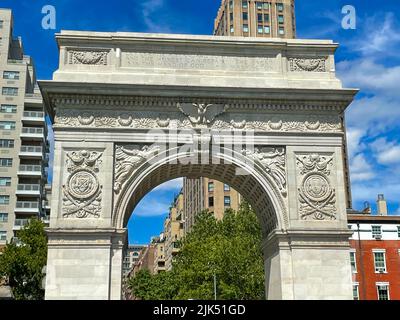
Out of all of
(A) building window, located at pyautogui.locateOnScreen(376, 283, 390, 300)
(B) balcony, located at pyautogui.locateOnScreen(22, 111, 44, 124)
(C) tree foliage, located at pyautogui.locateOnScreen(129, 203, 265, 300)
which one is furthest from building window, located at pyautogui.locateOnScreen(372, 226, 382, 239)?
(B) balcony, located at pyautogui.locateOnScreen(22, 111, 44, 124)

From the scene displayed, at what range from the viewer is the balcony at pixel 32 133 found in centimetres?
6913

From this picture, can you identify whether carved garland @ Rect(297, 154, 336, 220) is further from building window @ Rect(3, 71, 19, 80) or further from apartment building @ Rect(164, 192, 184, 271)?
apartment building @ Rect(164, 192, 184, 271)

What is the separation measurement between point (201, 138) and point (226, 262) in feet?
71.3

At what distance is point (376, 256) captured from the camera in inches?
1905

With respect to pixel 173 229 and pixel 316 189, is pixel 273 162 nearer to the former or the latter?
pixel 316 189

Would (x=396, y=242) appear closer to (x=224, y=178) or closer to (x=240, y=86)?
(x=224, y=178)

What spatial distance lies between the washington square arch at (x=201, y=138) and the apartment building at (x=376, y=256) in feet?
72.2

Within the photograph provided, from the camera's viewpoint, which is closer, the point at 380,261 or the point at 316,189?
the point at 316,189

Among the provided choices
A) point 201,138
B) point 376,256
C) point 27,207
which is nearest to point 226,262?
point 376,256

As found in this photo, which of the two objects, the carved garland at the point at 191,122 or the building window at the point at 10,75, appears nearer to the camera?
the carved garland at the point at 191,122

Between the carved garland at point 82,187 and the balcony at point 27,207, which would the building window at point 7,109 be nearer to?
the balcony at point 27,207

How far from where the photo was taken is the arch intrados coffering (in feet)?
86.2

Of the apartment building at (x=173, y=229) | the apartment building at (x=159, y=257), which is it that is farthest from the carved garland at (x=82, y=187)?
the apartment building at (x=159, y=257)
